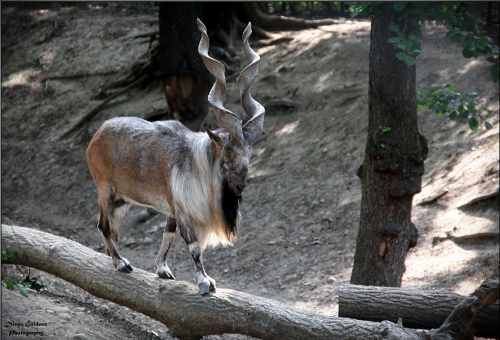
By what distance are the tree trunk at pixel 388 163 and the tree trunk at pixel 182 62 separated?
5695 millimetres

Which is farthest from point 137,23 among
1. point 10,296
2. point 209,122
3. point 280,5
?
point 10,296

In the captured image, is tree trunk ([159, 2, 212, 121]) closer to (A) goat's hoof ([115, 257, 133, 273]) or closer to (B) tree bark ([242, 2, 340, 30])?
(B) tree bark ([242, 2, 340, 30])

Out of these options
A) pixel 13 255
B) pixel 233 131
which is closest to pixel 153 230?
pixel 13 255

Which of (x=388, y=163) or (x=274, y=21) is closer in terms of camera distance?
(x=388, y=163)

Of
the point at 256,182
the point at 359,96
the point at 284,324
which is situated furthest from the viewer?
the point at 359,96

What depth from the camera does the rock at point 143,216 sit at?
28.7 ft

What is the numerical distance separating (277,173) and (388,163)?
4087 mm

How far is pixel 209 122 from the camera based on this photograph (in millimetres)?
10617

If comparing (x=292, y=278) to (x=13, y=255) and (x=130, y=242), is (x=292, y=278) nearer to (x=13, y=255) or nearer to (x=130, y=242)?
(x=130, y=242)

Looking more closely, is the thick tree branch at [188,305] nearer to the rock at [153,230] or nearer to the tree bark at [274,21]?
the rock at [153,230]

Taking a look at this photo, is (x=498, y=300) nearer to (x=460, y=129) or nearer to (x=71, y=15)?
(x=460, y=129)

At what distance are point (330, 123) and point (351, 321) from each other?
19.7ft

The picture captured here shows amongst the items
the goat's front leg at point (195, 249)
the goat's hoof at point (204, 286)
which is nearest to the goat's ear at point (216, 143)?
the goat's front leg at point (195, 249)

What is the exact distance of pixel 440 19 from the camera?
464 centimetres
